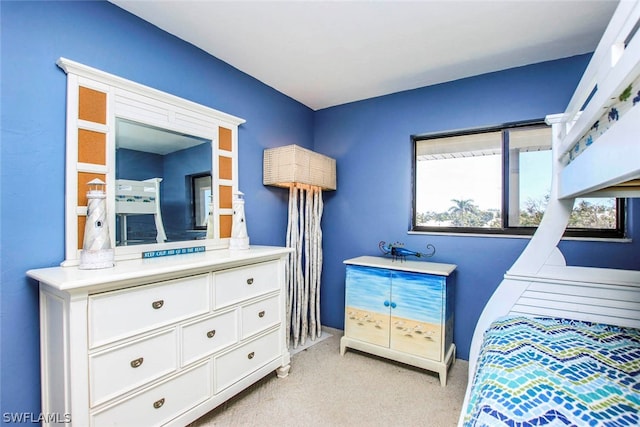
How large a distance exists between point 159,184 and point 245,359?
124cm

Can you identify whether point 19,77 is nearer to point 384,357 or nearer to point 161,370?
point 161,370

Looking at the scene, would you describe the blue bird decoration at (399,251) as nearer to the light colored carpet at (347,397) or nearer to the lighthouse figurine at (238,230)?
the light colored carpet at (347,397)

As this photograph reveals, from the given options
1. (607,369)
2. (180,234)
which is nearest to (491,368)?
(607,369)

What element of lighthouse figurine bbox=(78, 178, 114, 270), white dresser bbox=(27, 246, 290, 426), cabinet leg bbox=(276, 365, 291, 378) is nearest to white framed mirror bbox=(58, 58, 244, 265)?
lighthouse figurine bbox=(78, 178, 114, 270)

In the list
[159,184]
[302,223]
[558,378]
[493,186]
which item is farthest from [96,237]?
[493,186]

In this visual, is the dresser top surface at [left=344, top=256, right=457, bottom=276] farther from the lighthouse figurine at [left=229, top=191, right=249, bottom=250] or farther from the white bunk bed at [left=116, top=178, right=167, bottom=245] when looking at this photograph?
the white bunk bed at [left=116, top=178, right=167, bottom=245]

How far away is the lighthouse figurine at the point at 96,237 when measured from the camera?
139 cm

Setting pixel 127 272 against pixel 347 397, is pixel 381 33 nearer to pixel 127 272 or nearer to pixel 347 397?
pixel 127 272

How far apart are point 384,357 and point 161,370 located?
5.71 feet

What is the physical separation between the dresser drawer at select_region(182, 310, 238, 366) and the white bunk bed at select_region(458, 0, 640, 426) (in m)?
1.29

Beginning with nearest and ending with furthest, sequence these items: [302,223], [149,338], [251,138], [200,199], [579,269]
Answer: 1. [149,338]
2. [579,269]
3. [200,199]
4. [251,138]
5. [302,223]

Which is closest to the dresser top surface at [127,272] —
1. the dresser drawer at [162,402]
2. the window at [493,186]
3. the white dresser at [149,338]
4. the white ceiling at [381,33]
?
the white dresser at [149,338]

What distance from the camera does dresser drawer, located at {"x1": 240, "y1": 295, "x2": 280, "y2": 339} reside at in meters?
1.88

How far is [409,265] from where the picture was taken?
95.1 inches
